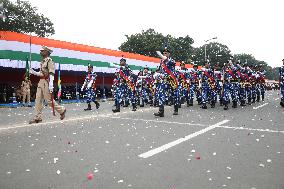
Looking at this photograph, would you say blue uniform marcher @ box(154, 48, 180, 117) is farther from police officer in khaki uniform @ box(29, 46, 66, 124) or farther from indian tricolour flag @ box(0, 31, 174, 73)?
indian tricolour flag @ box(0, 31, 174, 73)

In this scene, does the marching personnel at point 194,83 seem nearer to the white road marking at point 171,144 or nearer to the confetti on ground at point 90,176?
the white road marking at point 171,144

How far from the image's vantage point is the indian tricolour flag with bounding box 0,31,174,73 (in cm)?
1850

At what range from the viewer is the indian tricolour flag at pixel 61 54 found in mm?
18500

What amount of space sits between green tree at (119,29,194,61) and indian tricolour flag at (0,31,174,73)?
43.2 m

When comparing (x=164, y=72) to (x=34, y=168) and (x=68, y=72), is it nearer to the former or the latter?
(x=34, y=168)

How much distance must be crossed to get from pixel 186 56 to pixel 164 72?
73.5 metres

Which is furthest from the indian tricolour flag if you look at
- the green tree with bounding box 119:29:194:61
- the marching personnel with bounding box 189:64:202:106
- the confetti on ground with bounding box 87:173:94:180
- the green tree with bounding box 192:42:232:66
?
the green tree with bounding box 192:42:232:66

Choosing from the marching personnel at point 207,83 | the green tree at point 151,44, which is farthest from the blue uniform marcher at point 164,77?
the green tree at point 151,44

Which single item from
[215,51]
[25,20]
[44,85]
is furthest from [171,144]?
[215,51]

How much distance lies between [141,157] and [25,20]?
6031 centimetres

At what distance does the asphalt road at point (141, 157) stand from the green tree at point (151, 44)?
213ft

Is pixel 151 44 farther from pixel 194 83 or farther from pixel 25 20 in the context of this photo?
pixel 194 83

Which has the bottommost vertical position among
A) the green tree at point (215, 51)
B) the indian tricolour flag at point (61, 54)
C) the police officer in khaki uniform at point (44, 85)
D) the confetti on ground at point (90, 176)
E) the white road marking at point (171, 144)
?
the confetti on ground at point (90, 176)

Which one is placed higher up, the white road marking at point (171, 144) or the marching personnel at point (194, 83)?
the marching personnel at point (194, 83)
